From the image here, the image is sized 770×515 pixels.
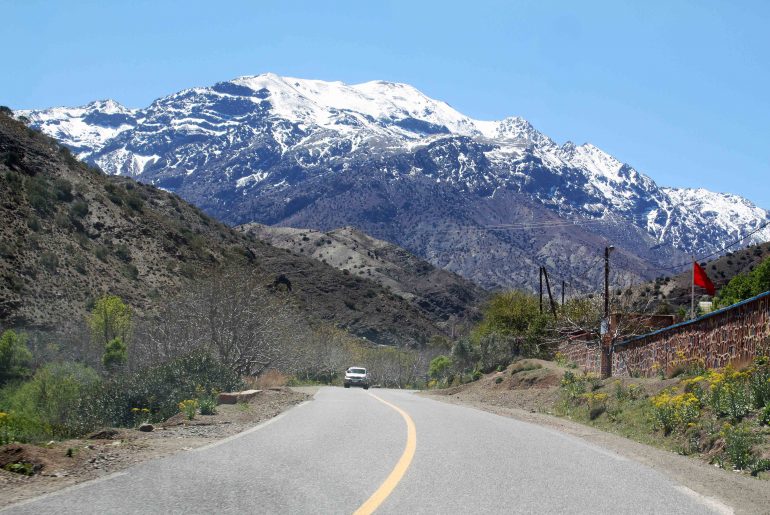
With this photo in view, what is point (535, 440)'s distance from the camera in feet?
48.5

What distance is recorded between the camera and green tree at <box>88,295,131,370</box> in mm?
50438

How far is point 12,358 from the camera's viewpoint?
43.0 m

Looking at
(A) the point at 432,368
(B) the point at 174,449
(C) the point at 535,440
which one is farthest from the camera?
(A) the point at 432,368

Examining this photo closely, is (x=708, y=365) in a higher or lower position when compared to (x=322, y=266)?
lower

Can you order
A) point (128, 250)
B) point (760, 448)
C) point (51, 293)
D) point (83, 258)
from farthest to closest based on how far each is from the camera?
1. point (128, 250)
2. point (83, 258)
3. point (51, 293)
4. point (760, 448)

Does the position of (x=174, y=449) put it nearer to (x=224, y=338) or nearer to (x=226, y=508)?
(x=226, y=508)

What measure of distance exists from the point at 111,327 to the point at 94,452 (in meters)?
45.4

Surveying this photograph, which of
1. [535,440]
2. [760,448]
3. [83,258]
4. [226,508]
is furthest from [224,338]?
[226,508]

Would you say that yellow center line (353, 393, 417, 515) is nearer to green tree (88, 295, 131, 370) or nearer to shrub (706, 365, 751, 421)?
shrub (706, 365, 751, 421)

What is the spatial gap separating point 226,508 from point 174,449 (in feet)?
15.5

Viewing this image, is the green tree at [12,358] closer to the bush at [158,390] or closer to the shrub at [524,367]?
the bush at [158,390]

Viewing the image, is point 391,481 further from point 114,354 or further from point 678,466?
point 114,354

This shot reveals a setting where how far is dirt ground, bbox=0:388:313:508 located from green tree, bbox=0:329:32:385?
2859cm

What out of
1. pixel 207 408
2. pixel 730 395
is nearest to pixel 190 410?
pixel 207 408
